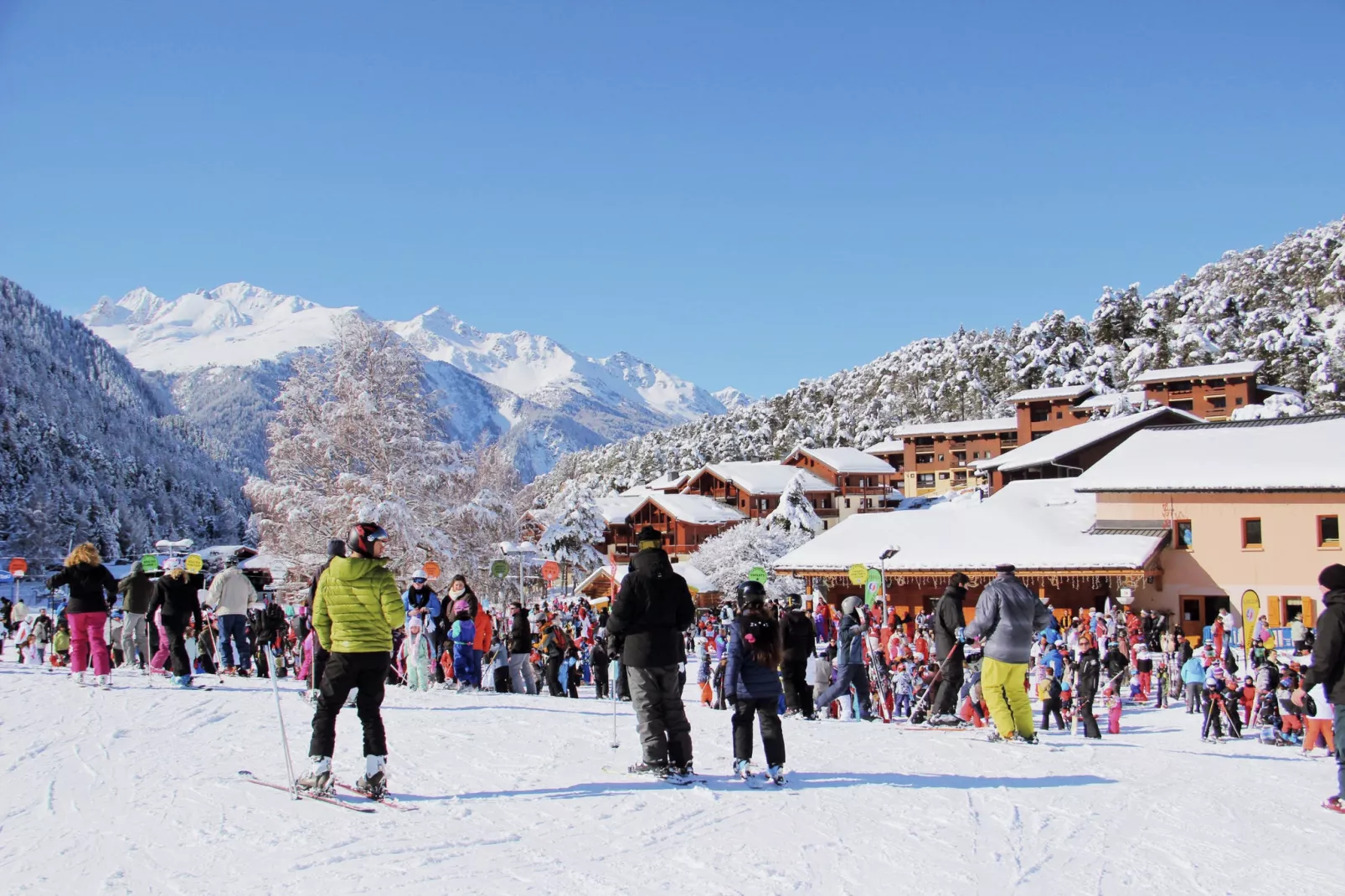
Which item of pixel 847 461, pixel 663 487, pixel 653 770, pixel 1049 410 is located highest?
pixel 1049 410

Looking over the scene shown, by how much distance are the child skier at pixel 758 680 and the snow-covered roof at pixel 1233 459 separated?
28.9m

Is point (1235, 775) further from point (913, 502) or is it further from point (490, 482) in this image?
point (913, 502)

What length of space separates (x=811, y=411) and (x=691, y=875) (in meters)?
104

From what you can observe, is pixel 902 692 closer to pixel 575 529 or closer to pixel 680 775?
pixel 680 775

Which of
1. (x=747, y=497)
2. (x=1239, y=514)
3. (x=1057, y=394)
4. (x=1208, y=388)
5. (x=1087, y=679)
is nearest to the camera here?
(x=1087, y=679)

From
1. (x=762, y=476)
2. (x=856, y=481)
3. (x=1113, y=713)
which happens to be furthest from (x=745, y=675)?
(x=856, y=481)

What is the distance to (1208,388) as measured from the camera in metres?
60.8

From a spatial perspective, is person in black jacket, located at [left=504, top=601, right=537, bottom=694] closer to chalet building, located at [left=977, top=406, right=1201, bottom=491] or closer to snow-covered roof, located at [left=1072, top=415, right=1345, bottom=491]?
snow-covered roof, located at [left=1072, top=415, right=1345, bottom=491]

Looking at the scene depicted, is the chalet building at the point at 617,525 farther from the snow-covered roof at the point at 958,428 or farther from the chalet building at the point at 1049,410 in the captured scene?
the chalet building at the point at 1049,410

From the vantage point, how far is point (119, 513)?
79750mm

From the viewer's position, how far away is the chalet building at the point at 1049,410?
217 ft

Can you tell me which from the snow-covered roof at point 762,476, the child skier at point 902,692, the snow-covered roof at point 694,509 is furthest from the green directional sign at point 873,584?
the snow-covered roof at point 762,476

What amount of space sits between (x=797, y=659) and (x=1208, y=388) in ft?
195

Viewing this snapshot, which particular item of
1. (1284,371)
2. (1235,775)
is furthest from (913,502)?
(1235,775)
